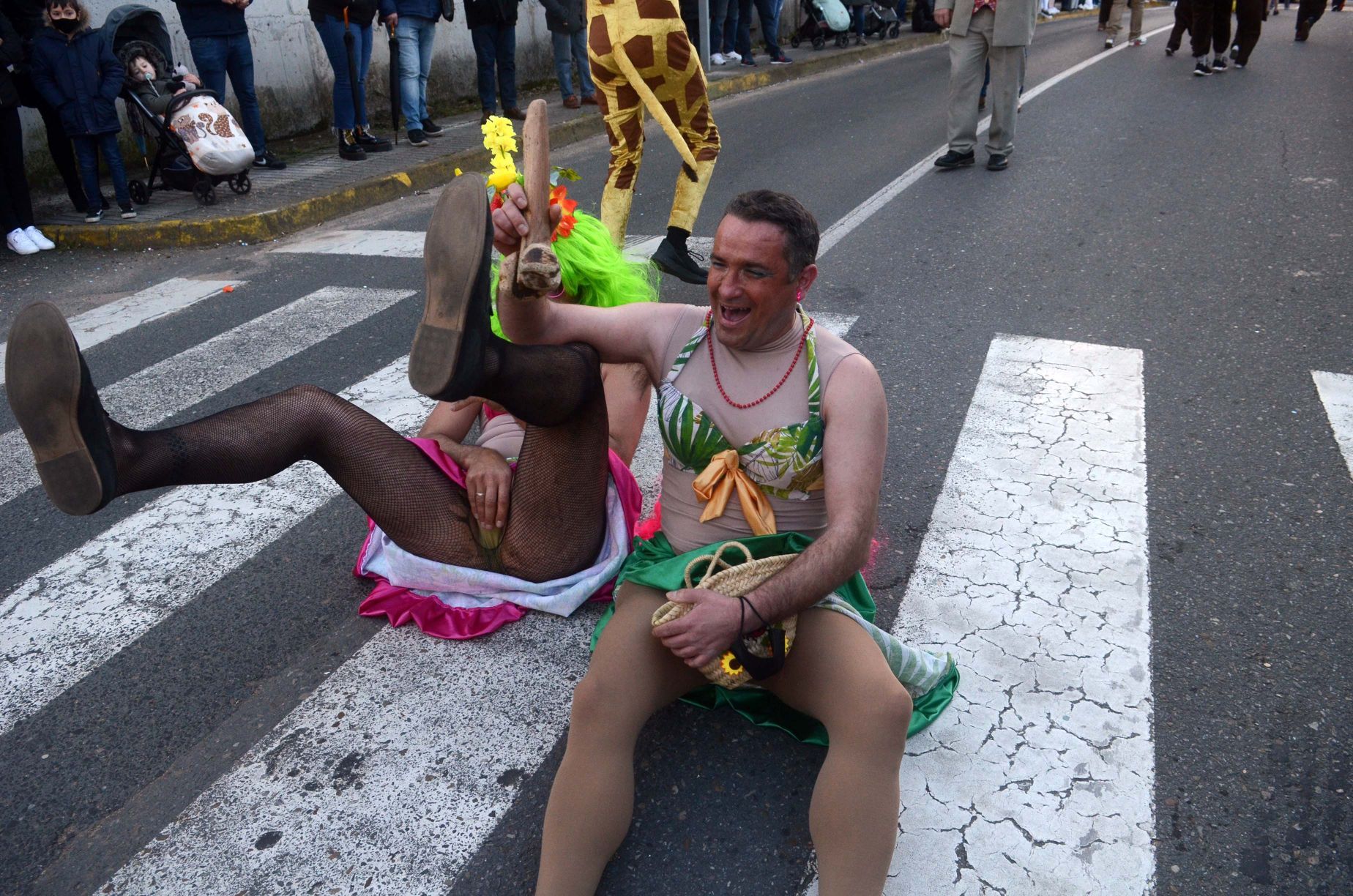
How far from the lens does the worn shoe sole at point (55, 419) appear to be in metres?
2.29

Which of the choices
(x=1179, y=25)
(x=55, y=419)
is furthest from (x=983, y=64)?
(x=1179, y=25)

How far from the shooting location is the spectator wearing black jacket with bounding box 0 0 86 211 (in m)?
7.32

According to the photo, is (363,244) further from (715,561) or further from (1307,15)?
(1307,15)

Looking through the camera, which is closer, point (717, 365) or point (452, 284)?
point (452, 284)

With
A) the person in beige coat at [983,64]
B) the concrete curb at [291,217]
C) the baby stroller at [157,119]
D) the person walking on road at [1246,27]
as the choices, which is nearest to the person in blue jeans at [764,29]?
the concrete curb at [291,217]

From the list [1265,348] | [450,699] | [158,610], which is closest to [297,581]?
[158,610]

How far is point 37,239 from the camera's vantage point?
24.4 feet

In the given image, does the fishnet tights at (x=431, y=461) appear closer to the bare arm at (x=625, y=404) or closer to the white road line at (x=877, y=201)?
the bare arm at (x=625, y=404)

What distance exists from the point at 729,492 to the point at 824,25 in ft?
53.6

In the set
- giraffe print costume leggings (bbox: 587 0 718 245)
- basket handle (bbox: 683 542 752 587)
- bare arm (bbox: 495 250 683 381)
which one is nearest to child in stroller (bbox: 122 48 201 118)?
giraffe print costume leggings (bbox: 587 0 718 245)

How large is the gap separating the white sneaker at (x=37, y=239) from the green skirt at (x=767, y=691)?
6674mm

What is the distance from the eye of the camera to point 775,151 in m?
9.09

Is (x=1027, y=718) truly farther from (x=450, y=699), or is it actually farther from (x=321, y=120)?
(x=321, y=120)

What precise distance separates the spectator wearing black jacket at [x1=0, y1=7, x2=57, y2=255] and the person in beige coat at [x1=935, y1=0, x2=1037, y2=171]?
6.50m
